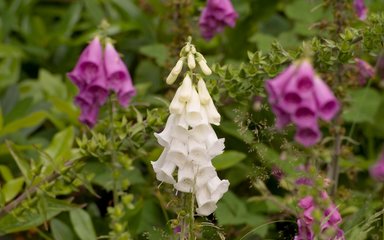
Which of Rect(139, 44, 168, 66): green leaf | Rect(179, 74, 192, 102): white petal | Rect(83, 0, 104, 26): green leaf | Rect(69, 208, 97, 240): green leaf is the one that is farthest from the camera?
Rect(83, 0, 104, 26): green leaf

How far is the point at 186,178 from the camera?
1.92m

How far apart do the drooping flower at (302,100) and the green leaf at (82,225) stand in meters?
1.29

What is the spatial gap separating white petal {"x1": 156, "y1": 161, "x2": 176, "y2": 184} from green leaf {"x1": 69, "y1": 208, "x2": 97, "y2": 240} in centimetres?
76

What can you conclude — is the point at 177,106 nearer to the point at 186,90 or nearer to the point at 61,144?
the point at 186,90

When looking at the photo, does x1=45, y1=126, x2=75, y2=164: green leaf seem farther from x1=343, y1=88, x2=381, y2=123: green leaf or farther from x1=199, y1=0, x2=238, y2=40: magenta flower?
x1=343, y1=88, x2=381, y2=123: green leaf

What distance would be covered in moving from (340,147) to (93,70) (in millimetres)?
910

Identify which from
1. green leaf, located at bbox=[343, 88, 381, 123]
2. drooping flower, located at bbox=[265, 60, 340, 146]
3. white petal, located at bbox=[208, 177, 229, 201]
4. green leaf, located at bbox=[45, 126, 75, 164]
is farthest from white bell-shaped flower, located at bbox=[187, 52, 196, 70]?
green leaf, located at bbox=[343, 88, 381, 123]

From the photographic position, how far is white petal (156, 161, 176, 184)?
1936mm

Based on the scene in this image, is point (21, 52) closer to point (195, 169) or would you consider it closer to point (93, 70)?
point (93, 70)

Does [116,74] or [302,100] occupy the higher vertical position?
[302,100]

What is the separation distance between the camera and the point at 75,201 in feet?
10.9

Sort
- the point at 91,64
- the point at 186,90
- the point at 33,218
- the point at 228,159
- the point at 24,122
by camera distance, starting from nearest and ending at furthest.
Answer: the point at 186,90 < the point at 91,64 < the point at 33,218 < the point at 228,159 < the point at 24,122

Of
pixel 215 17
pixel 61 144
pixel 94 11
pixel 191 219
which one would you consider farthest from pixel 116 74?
pixel 94 11

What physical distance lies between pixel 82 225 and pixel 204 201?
0.83 metres
